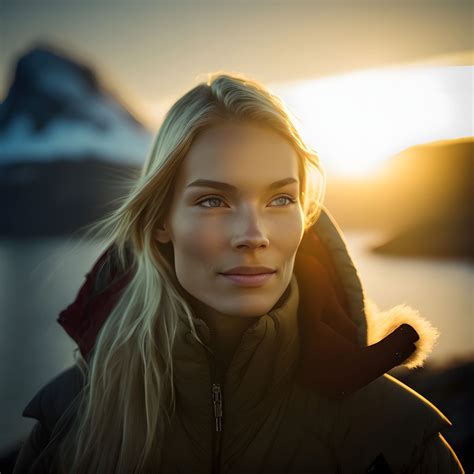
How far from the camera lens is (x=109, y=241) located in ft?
4.21

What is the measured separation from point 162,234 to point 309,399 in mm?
690

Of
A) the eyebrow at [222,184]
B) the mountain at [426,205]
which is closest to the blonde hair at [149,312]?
the eyebrow at [222,184]

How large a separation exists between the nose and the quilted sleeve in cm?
72

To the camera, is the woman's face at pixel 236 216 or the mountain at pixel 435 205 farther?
the mountain at pixel 435 205

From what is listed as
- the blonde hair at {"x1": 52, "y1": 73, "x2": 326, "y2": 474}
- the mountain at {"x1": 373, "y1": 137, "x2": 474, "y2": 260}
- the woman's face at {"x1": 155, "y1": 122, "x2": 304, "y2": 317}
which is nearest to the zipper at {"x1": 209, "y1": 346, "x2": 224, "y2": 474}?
the blonde hair at {"x1": 52, "y1": 73, "x2": 326, "y2": 474}

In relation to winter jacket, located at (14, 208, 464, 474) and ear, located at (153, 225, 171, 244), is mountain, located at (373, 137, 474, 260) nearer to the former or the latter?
winter jacket, located at (14, 208, 464, 474)

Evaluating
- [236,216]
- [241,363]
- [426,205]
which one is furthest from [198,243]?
[426,205]

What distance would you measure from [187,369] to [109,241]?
1.76 feet

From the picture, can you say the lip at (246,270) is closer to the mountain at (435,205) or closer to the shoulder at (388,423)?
the shoulder at (388,423)

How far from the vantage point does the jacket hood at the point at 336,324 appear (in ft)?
3.30

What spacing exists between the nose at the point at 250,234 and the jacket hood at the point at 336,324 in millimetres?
326

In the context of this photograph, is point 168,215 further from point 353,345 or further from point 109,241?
point 353,345

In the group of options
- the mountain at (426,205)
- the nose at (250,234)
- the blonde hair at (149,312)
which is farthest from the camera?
the mountain at (426,205)

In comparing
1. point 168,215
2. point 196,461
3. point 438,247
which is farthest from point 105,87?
point 196,461
